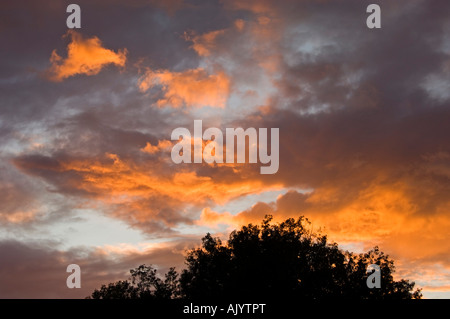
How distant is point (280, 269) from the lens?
4722cm

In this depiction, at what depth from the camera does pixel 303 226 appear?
51.5 m

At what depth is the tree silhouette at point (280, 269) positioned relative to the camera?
46812 mm

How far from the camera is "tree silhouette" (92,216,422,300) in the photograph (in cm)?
4681

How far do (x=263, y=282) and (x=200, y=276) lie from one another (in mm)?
7684
